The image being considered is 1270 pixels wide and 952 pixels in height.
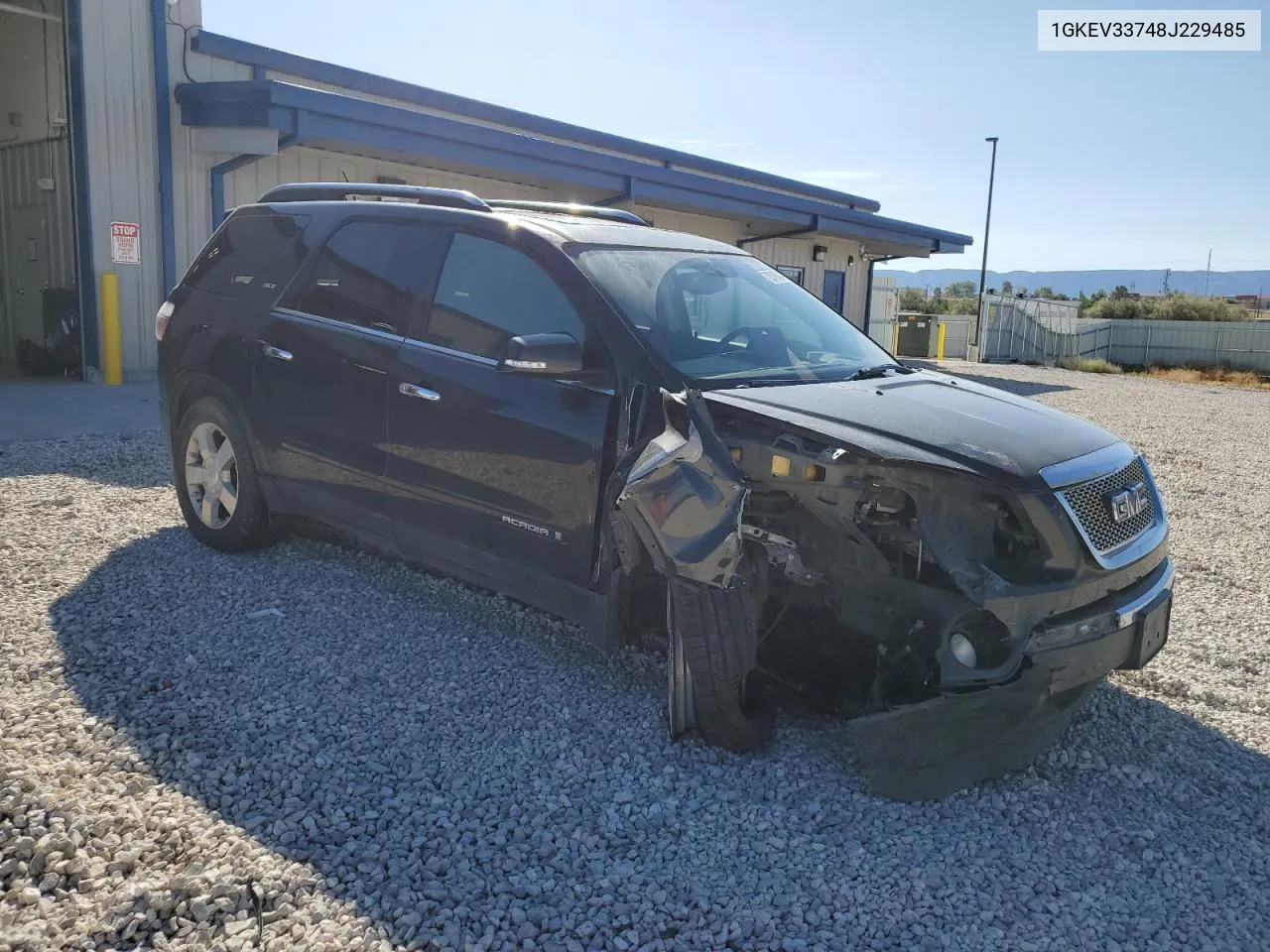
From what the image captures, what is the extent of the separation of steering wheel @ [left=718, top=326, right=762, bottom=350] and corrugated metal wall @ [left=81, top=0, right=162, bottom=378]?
10.9m

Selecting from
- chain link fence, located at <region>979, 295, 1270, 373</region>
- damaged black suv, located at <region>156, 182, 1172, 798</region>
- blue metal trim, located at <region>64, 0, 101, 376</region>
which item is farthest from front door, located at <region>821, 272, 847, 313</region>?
damaged black suv, located at <region>156, 182, 1172, 798</region>

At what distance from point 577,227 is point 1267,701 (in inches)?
143

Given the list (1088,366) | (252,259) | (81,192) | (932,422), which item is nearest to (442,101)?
(81,192)

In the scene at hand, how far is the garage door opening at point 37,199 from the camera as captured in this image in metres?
13.8

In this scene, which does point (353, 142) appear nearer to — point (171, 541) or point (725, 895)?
point (171, 541)

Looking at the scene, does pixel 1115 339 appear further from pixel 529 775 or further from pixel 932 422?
pixel 529 775

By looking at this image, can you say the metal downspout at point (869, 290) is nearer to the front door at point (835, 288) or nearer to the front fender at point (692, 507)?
the front door at point (835, 288)

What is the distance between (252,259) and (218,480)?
1.20 meters

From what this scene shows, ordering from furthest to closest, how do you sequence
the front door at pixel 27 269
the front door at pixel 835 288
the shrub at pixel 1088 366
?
the shrub at pixel 1088 366, the front door at pixel 835 288, the front door at pixel 27 269

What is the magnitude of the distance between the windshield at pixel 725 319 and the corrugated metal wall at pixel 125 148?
10.4 metres

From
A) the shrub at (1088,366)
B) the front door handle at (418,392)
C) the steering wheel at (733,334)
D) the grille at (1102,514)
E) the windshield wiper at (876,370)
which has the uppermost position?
the steering wheel at (733,334)

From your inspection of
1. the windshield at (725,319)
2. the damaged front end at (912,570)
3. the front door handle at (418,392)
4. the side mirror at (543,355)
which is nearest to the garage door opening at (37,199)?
the front door handle at (418,392)

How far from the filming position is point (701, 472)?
11.1 feet

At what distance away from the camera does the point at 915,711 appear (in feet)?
10.9
